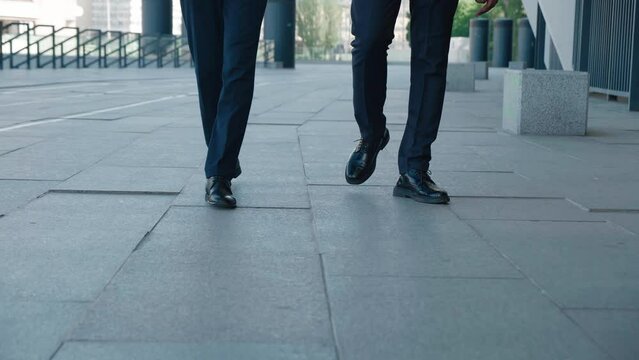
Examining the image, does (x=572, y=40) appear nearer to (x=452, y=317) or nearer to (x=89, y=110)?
(x=89, y=110)

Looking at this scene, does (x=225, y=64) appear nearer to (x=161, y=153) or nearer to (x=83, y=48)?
(x=161, y=153)

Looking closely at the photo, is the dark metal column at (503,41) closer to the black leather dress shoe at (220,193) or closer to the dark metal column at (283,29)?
the dark metal column at (283,29)

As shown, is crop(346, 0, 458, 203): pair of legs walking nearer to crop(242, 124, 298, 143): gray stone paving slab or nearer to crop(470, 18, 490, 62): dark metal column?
crop(242, 124, 298, 143): gray stone paving slab

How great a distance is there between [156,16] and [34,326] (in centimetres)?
3919

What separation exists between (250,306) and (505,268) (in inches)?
35.1

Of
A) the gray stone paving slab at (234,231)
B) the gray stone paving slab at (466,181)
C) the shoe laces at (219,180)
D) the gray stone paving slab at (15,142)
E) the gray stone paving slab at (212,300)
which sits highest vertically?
the shoe laces at (219,180)

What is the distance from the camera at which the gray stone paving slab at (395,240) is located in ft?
9.96

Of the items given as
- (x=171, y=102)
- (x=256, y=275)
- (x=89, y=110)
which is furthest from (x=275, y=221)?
(x=171, y=102)

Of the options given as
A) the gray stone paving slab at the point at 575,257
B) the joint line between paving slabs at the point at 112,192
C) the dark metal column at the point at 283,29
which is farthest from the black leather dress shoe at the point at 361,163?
the dark metal column at the point at 283,29

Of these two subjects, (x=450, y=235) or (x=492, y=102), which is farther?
(x=492, y=102)

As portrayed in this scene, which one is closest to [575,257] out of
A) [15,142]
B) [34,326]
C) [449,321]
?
[449,321]

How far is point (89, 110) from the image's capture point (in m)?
10.4

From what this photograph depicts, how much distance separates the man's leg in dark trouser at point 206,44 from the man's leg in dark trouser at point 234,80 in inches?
3.5

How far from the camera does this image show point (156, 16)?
4047cm
